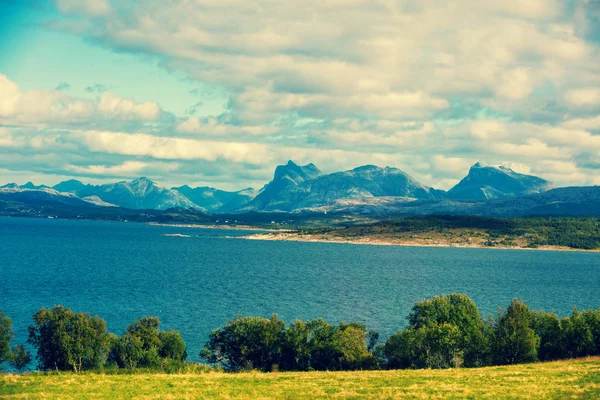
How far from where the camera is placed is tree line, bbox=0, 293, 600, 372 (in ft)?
249

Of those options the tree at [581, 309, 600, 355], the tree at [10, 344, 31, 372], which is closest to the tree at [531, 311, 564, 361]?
the tree at [581, 309, 600, 355]

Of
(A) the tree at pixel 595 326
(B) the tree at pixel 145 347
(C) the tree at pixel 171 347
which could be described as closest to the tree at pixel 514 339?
(A) the tree at pixel 595 326

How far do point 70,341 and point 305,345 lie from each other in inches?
1271

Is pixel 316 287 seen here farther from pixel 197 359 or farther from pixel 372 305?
pixel 197 359

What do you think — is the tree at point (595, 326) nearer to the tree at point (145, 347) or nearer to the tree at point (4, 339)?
→ the tree at point (145, 347)

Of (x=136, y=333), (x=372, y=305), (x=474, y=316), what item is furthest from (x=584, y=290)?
(x=136, y=333)

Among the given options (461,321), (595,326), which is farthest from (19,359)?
(595,326)

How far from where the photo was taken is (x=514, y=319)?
77.6 metres

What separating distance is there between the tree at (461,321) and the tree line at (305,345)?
0.56 ft

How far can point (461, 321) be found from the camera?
3393 inches

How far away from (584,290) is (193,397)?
589 feet

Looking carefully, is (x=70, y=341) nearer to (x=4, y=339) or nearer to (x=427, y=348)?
(x=4, y=339)

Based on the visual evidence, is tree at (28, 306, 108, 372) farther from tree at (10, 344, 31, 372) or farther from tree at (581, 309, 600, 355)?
tree at (581, 309, 600, 355)

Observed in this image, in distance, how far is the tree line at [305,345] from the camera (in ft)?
249
